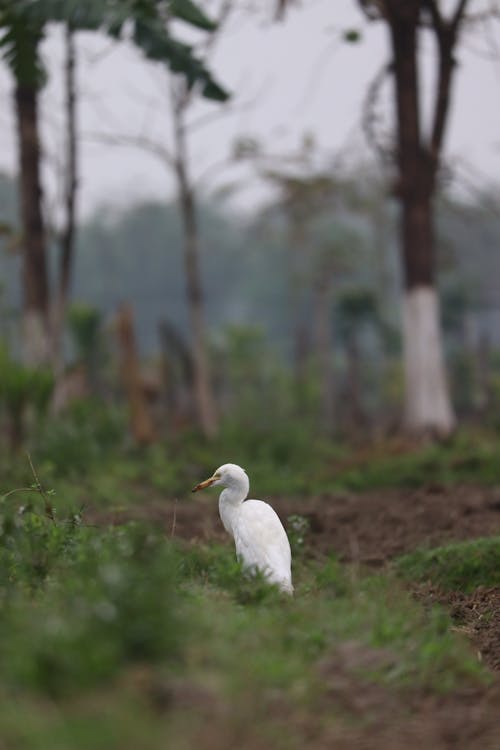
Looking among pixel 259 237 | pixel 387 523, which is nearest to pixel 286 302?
pixel 259 237

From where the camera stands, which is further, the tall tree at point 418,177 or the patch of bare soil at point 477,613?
the tall tree at point 418,177

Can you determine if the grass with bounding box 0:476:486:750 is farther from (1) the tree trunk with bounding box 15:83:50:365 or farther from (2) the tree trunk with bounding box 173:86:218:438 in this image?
(2) the tree trunk with bounding box 173:86:218:438

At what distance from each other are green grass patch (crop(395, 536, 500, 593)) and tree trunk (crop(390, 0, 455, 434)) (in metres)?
7.26

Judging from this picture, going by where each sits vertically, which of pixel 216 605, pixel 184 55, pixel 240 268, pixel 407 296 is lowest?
pixel 240 268

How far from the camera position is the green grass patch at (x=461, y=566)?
6.37m

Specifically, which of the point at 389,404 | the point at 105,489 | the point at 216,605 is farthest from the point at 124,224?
the point at 216,605

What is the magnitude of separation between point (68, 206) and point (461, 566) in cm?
872

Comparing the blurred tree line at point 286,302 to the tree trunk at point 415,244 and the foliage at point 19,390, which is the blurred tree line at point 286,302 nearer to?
the tree trunk at point 415,244

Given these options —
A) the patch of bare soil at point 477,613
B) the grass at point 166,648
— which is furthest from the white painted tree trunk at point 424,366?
the grass at point 166,648

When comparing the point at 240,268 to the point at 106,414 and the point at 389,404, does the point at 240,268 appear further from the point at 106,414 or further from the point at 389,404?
the point at 106,414

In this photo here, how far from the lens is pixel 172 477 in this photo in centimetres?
1189

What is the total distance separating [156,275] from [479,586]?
58.8m

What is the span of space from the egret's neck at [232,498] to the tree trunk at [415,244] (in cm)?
816

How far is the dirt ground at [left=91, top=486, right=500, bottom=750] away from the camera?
361 centimetres
